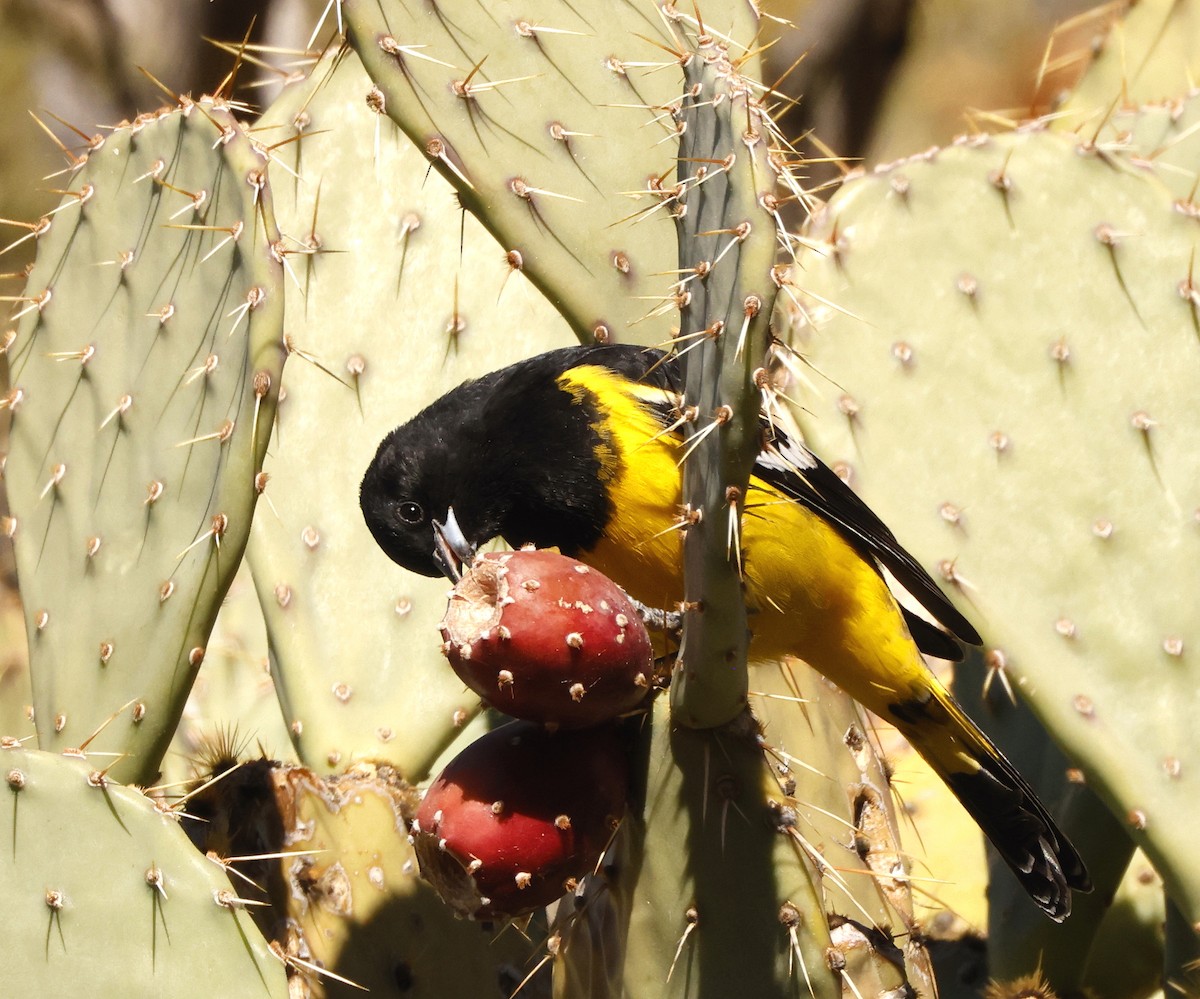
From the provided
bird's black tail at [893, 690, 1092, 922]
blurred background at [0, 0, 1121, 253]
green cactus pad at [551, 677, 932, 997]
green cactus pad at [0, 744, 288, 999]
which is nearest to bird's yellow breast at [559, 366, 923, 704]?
bird's black tail at [893, 690, 1092, 922]

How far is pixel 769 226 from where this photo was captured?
1.40 m

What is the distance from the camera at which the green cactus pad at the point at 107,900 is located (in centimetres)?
171

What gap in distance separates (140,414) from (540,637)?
913mm

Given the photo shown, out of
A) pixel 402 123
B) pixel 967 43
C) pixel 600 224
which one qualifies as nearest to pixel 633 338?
pixel 600 224

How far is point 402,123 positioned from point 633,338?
0.51 m

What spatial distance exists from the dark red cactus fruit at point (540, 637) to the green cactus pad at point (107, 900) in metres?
0.50

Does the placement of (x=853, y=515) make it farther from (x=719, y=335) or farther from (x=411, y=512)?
(x=719, y=335)

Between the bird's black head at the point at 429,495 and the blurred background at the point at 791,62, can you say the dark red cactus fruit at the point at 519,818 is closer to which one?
the bird's black head at the point at 429,495

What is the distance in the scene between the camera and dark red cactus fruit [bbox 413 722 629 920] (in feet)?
5.04

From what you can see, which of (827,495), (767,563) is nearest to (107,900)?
(767,563)

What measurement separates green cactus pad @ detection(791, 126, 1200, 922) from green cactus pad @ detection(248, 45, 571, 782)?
0.60m

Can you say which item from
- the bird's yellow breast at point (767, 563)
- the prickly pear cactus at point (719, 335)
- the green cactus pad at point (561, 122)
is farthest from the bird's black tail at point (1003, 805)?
the prickly pear cactus at point (719, 335)

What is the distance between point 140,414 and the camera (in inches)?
81.7

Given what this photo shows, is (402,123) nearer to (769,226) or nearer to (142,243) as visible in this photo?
(142,243)
